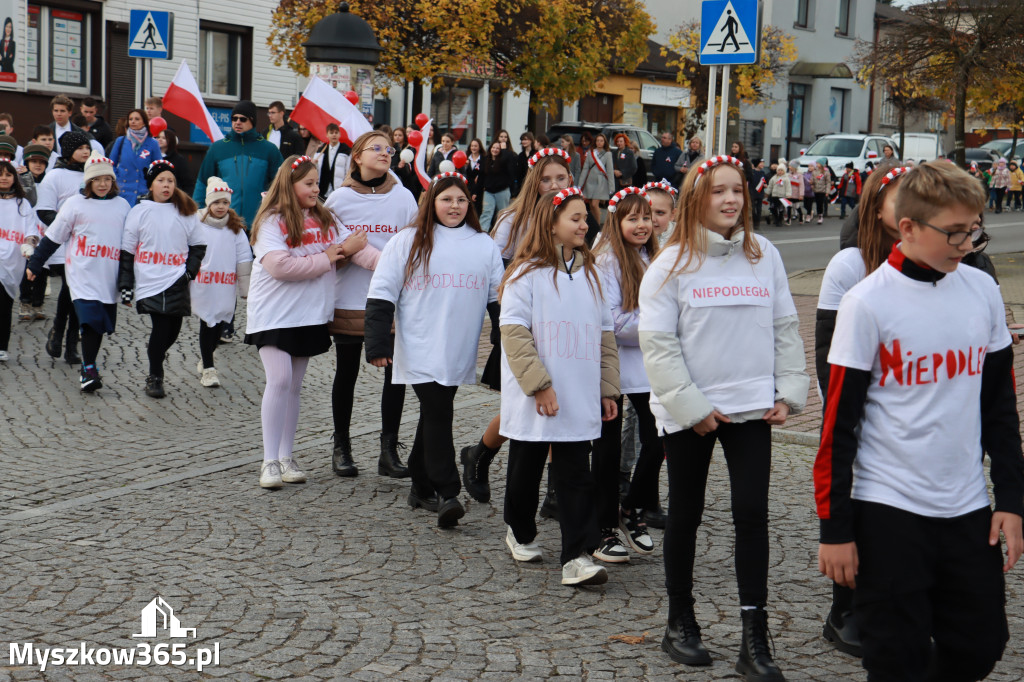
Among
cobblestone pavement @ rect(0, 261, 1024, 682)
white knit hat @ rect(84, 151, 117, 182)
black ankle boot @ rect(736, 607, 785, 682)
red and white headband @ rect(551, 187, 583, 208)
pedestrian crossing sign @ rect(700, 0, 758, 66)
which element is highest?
pedestrian crossing sign @ rect(700, 0, 758, 66)

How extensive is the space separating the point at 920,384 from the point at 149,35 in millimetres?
A: 12894

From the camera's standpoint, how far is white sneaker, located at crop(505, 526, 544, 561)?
5.65m

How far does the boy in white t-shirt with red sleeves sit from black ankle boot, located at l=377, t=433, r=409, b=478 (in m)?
3.97

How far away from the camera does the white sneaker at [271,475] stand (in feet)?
22.6

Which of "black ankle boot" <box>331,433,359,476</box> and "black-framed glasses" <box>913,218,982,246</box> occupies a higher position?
"black-framed glasses" <box>913,218,982,246</box>

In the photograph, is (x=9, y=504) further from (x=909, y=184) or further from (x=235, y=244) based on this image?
(x=909, y=184)

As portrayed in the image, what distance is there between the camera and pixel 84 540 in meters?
5.86

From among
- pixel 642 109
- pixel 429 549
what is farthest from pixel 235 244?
pixel 642 109

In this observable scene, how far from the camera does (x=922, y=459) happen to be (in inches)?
136

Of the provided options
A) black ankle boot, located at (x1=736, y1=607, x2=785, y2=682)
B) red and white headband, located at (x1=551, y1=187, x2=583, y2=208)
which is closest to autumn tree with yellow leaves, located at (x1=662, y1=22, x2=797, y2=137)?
red and white headband, located at (x1=551, y1=187, x2=583, y2=208)

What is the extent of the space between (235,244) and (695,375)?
6.47 m

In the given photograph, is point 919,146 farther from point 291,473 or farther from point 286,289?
point 291,473

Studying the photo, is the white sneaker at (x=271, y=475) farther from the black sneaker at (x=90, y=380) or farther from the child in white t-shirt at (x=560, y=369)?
the black sneaker at (x=90, y=380)

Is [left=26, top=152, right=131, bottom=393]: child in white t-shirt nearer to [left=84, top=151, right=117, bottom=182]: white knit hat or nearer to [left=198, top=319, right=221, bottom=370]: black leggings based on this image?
[left=84, top=151, right=117, bottom=182]: white knit hat
